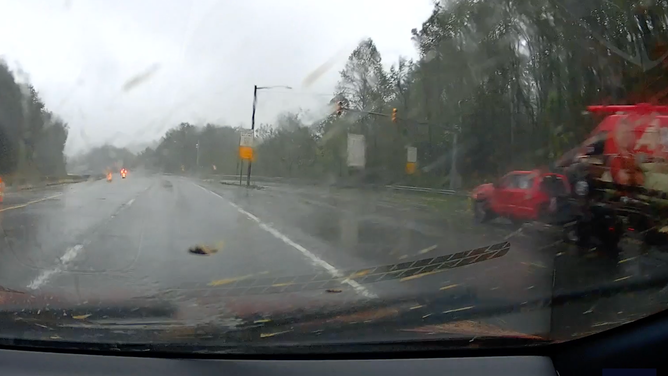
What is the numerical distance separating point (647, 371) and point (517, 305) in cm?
164

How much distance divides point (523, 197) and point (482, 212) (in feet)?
6.97

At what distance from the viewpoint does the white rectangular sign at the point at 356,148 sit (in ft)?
133

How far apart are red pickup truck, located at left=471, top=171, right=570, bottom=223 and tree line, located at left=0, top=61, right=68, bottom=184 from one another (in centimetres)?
1215

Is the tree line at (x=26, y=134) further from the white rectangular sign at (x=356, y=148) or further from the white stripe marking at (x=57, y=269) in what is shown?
the white rectangular sign at (x=356, y=148)

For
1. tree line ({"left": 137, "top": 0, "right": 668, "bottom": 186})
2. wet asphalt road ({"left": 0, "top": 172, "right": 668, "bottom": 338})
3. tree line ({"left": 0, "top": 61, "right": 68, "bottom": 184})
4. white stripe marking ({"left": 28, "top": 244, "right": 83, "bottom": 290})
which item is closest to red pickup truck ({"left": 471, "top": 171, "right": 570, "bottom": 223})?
wet asphalt road ({"left": 0, "top": 172, "right": 668, "bottom": 338})

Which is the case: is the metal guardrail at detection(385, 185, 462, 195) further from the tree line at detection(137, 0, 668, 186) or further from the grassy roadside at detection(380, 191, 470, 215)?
the tree line at detection(137, 0, 668, 186)

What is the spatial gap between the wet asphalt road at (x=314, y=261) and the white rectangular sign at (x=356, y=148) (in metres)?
22.9

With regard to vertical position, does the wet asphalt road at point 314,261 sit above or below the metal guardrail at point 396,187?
below

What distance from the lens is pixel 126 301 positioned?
5453mm

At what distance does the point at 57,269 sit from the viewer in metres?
8.49

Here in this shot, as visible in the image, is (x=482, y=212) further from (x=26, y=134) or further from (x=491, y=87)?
(x=26, y=134)

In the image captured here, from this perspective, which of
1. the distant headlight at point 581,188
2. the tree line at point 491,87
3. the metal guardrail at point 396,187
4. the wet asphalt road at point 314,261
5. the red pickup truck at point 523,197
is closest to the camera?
the wet asphalt road at point 314,261

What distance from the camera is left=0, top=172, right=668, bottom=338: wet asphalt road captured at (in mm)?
5688

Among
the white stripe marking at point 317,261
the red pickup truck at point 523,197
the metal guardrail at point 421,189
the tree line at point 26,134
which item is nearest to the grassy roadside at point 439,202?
the metal guardrail at point 421,189
